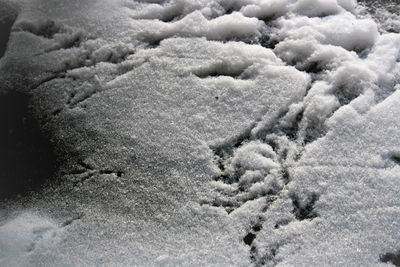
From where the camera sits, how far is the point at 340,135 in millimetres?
1575

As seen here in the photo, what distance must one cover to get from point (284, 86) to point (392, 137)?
1.43 feet

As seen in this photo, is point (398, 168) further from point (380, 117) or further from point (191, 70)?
point (191, 70)

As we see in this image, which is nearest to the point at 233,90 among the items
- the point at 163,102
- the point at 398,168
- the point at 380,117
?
the point at 163,102

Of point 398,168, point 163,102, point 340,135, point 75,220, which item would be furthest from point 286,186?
point 75,220

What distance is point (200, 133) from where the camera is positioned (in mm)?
1640

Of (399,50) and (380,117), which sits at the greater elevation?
(399,50)

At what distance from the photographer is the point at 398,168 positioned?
1.50m

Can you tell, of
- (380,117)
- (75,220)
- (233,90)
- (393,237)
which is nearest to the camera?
(393,237)

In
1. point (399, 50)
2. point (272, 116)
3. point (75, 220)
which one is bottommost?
point (75, 220)

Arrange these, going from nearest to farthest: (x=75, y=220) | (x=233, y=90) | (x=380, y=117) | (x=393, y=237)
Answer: (x=393, y=237) < (x=75, y=220) < (x=380, y=117) < (x=233, y=90)

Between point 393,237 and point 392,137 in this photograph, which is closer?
point 393,237

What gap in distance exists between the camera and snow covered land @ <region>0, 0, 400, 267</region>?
1.41 metres

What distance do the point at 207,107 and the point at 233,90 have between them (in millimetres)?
126

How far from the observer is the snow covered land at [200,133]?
1.41 meters
